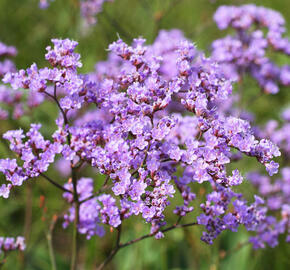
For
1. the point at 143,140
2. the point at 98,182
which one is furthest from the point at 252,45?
the point at 143,140

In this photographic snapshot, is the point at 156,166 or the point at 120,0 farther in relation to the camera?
the point at 120,0

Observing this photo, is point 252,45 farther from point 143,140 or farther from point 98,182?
point 143,140

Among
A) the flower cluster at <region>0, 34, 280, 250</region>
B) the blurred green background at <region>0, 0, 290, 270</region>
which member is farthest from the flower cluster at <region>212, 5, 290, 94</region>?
the flower cluster at <region>0, 34, 280, 250</region>

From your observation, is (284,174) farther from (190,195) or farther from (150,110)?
(150,110)

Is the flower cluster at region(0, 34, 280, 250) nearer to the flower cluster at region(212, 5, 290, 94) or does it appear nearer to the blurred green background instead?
the blurred green background

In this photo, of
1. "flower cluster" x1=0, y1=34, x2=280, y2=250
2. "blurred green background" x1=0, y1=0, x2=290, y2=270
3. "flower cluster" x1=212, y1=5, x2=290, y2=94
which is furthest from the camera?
"flower cluster" x1=212, y1=5, x2=290, y2=94

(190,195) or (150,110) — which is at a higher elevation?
(150,110)

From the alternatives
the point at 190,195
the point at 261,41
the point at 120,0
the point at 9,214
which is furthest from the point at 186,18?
the point at 190,195
